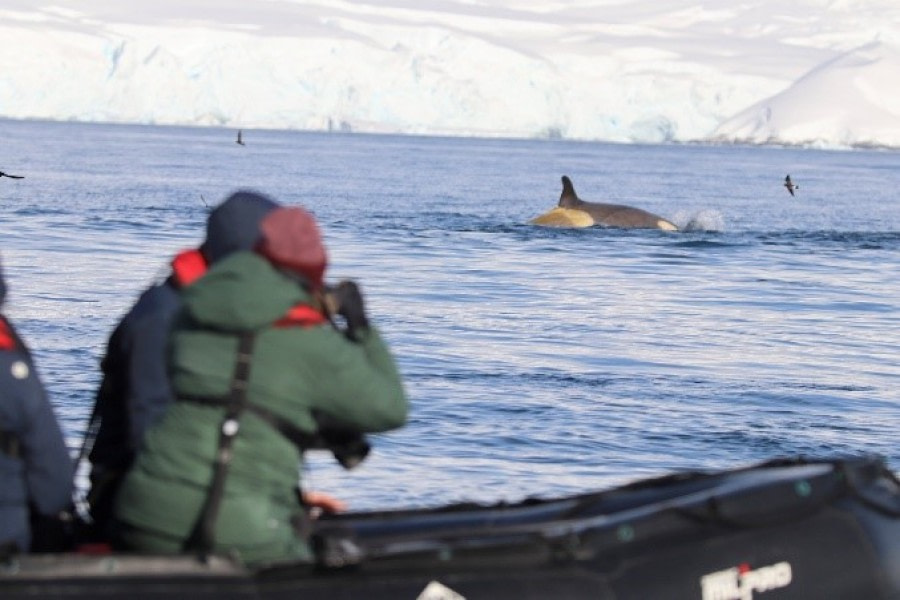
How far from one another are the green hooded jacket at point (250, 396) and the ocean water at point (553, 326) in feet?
18.0

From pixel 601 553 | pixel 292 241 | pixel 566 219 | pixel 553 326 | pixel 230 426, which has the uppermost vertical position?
pixel 292 241

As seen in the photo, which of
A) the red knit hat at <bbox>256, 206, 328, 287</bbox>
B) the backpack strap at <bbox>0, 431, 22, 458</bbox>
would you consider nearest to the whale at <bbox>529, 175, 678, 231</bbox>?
the backpack strap at <bbox>0, 431, 22, 458</bbox>

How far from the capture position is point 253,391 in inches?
250

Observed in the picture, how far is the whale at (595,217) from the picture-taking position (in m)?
42.9

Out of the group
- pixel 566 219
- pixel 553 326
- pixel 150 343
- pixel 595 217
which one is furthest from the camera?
pixel 595 217

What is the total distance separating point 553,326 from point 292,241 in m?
16.3

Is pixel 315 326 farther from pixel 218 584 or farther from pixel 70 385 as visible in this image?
pixel 70 385

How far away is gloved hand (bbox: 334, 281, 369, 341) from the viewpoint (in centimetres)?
660

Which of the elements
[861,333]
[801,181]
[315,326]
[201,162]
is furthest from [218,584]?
[801,181]

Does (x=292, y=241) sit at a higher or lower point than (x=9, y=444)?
higher

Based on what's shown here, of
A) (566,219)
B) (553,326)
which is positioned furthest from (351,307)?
(566,219)

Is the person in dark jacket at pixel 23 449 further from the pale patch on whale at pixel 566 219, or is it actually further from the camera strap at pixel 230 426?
the pale patch on whale at pixel 566 219

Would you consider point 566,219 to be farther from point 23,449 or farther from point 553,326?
point 23,449

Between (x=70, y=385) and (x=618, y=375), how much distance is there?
5.61 metres
